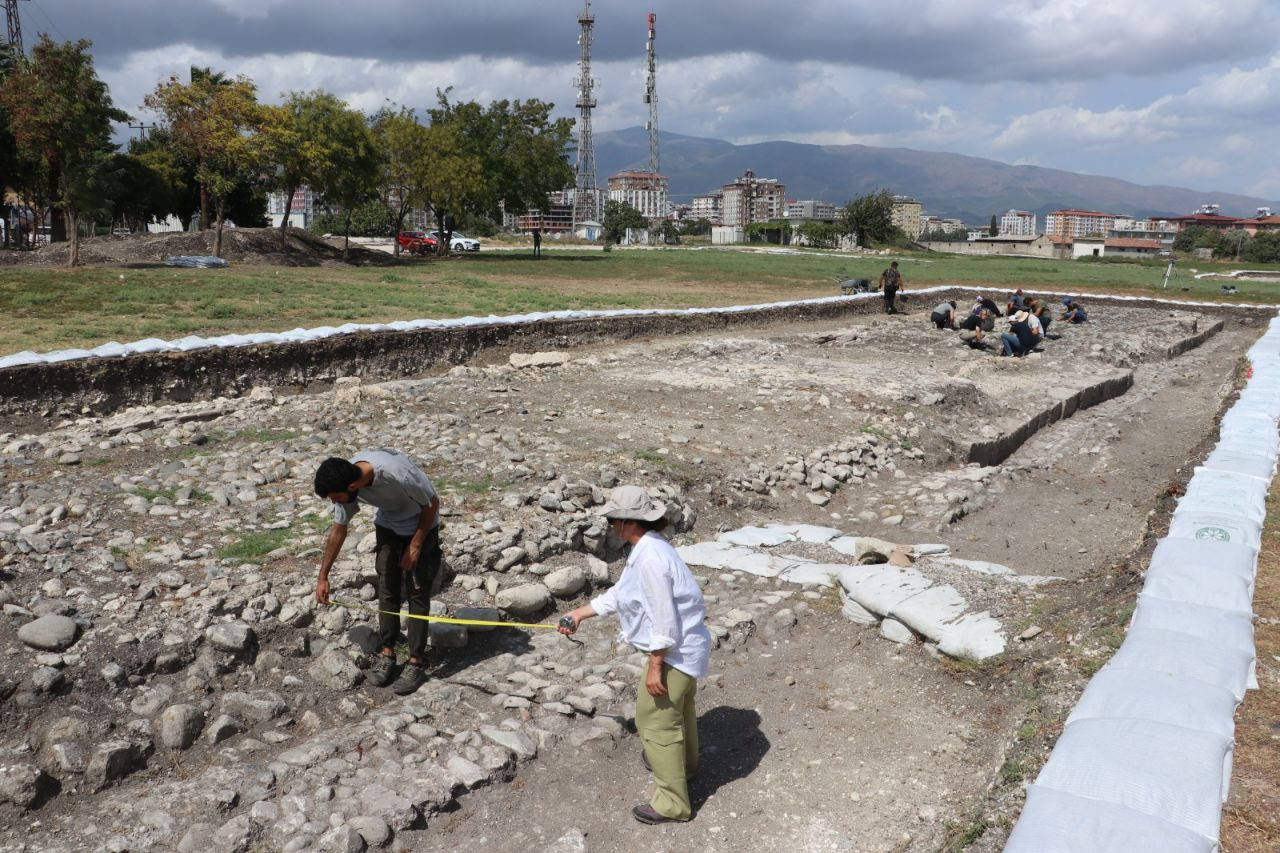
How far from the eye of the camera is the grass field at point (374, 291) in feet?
49.1

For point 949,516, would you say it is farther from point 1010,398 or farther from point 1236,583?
point 1010,398

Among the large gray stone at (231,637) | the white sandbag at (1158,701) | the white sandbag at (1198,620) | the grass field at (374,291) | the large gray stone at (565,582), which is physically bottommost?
the large gray stone at (565,582)

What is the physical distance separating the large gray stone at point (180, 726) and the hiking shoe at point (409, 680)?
101 cm

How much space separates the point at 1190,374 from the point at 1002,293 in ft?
36.2

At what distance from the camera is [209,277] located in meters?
22.8

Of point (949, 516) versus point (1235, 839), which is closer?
point (1235, 839)

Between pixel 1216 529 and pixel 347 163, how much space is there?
31.7 meters

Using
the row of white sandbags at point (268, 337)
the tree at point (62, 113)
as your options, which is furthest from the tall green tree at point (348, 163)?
the row of white sandbags at point (268, 337)

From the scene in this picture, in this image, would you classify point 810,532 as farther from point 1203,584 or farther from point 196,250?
point 196,250

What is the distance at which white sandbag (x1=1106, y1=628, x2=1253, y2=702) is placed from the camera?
412 centimetres

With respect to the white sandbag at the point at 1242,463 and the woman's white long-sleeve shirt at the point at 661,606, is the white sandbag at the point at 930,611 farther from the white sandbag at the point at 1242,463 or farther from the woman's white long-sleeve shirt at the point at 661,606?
the white sandbag at the point at 1242,463

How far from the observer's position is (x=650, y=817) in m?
4.15

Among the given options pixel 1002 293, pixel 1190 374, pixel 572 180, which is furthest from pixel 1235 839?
pixel 572 180

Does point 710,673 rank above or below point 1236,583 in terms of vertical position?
below
